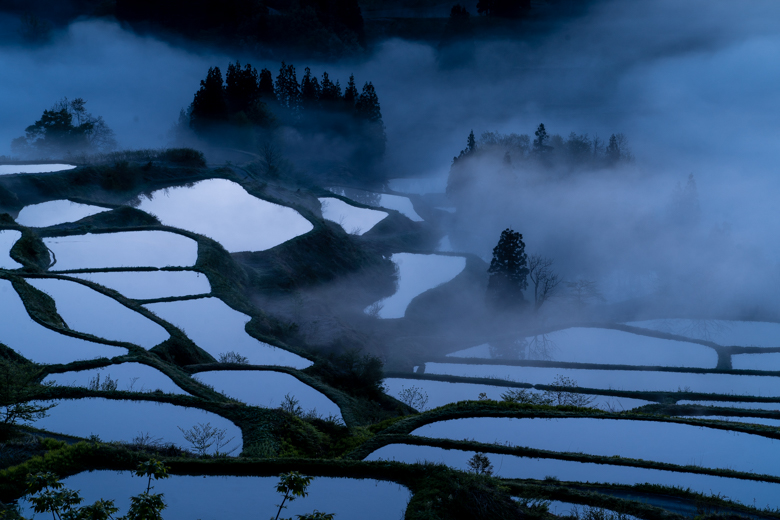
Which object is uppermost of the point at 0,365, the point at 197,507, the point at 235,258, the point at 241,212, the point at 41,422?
the point at 241,212

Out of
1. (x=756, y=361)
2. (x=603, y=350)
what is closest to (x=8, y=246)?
(x=603, y=350)

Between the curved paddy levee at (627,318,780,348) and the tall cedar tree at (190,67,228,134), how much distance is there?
53777 millimetres

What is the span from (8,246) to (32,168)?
18047 mm

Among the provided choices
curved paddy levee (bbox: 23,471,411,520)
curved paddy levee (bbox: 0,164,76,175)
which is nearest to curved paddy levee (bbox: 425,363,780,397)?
curved paddy levee (bbox: 23,471,411,520)

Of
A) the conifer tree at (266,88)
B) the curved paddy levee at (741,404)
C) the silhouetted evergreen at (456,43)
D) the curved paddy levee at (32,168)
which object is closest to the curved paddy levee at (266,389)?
the curved paddy levee at (741,404)

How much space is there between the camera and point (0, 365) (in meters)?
14.0

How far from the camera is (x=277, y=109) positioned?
8431 centimetres

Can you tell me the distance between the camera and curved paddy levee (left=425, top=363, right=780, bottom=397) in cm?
2489

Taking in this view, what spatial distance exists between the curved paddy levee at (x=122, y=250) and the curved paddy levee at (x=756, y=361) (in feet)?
92.0

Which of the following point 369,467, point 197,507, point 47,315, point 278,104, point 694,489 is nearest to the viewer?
point 197,507

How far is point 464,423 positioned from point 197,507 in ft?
27.1

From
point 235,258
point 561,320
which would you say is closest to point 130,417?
point 235,258

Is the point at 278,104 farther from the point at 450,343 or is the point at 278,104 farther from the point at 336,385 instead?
the point at 336,385

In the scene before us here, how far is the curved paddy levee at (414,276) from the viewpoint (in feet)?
130
